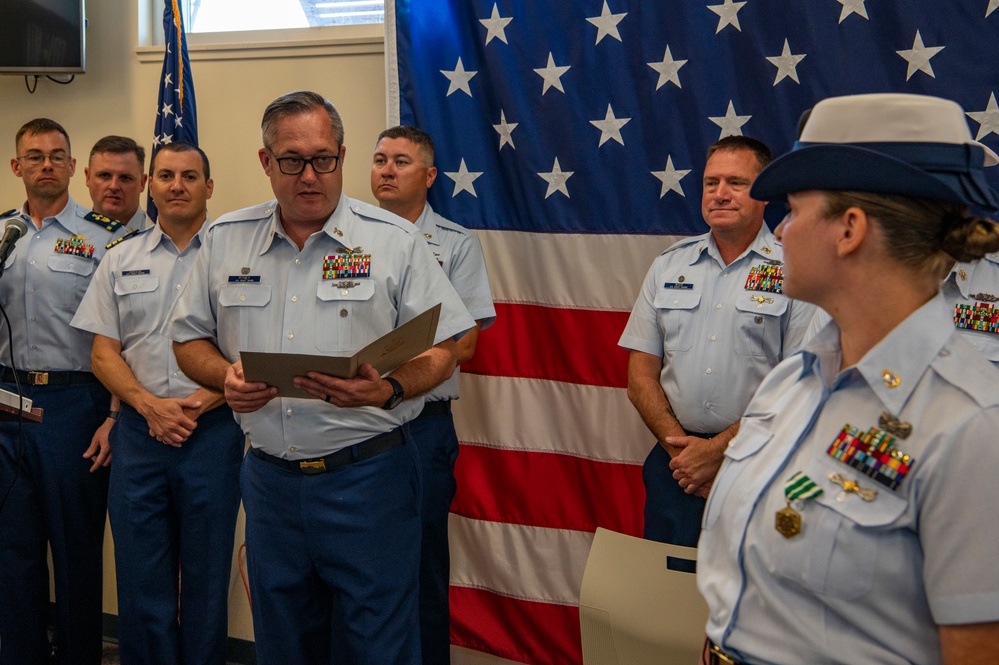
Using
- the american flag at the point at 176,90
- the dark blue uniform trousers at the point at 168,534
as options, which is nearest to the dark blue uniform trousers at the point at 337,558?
the dark blue uniform trousers at the point at 168,534

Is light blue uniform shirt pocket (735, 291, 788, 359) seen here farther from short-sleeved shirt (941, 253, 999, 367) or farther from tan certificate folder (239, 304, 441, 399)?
tan certificate folder (239, 304, 441, 399)

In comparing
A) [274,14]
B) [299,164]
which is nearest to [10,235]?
[299,164]

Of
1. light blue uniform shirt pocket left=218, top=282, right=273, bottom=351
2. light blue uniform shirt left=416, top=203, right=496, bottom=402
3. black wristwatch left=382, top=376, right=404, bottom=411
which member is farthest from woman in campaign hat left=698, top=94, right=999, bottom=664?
light blue uniform shirt left=416, top=203, right=496, bottom=402

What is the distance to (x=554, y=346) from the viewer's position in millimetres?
3238

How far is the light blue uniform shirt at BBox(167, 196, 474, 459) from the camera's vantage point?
2.16 meters

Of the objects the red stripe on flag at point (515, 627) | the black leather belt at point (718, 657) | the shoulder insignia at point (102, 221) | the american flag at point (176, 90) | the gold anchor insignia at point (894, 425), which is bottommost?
the red stripe on flag at point (515, 627)

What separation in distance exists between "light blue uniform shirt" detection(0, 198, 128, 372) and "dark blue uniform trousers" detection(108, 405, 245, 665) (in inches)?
18.4

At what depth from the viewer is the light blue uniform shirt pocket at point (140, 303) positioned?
293cm

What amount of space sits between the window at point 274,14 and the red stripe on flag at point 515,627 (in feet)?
7.55

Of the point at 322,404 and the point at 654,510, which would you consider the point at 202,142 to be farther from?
the point at 654,510

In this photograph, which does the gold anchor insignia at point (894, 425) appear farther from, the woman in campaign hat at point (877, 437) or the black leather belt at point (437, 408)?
the black leather belt at point (437, 408)

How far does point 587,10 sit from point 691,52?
403mm

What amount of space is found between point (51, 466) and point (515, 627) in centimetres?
178

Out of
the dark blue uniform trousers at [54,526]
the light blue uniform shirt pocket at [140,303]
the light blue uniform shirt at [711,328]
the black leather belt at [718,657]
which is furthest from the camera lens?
the dark blue uniform trousers at [54,526]
